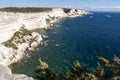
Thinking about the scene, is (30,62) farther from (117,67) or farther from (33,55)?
(117,67)

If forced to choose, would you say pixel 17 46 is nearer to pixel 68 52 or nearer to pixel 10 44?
pixel 10 44

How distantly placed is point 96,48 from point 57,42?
66.2ft

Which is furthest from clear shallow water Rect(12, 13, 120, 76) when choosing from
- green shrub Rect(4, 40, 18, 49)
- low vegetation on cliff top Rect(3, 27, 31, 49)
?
low vegetation on cliff top Rect(3, 27, 31, 49)

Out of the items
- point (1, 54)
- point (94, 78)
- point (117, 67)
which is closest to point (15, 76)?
point (94, 78)

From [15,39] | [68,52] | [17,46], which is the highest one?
[15,39]

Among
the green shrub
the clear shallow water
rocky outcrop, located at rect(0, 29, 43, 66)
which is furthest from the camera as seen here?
the green shrub

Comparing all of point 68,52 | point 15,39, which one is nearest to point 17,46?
point 15,39

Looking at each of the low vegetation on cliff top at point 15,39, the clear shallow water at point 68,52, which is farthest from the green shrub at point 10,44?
the clear shallow water at point 68,52

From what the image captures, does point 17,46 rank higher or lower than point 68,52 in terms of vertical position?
higher

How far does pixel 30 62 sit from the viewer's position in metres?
84.9

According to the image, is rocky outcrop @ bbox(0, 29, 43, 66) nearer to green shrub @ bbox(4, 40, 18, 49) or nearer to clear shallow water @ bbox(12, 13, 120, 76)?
green shrub @ bbox(4, 40, 18, 49)

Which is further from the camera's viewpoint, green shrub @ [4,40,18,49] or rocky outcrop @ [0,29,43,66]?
green shrub @ [4,40,18,49]

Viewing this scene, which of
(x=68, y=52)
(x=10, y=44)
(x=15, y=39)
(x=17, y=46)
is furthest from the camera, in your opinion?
(x=15, y=39)

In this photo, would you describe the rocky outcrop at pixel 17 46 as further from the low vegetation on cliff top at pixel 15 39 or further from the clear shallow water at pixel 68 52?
the clear shallow water at pixel 68 52
